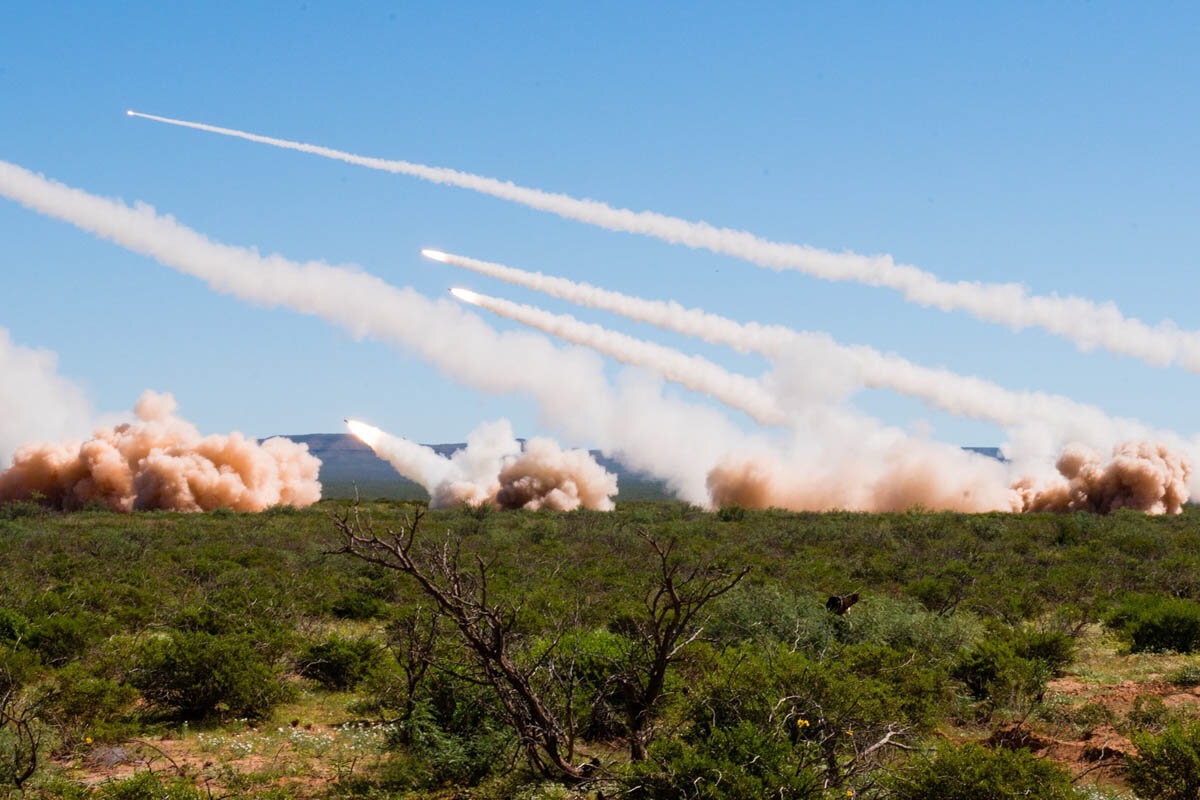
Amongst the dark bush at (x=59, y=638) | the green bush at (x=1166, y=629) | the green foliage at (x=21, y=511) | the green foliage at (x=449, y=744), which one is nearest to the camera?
the green foliage at (x=449, y=744)

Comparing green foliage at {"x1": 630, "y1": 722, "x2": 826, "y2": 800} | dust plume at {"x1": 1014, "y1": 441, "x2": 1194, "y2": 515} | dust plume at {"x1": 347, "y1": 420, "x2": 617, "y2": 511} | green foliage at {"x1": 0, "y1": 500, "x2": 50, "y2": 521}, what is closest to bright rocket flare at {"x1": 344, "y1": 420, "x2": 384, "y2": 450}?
dust plume at {"x1": 347, "y1": 420, "x2": 617, "y2": 511}

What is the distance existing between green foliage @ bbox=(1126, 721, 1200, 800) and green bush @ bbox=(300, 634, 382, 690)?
1015 cm

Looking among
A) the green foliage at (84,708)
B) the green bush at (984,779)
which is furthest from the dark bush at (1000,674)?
the green foliage at (84,708)

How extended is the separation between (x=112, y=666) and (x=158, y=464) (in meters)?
39.7

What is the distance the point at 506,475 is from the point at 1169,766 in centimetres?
4856

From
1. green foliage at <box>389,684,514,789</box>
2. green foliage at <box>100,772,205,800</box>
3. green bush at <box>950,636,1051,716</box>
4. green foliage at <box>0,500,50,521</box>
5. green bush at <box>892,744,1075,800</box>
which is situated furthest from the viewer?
green foliage at <box>0,500,50,521</box>

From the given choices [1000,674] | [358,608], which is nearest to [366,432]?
[358,608]

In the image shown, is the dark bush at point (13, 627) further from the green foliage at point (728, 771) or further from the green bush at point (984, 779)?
the green bush at point (984, 779)

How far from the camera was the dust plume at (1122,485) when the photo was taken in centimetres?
4753

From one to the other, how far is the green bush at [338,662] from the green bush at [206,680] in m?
1.44

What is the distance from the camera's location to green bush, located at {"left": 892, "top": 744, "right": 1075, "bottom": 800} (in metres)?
7.50

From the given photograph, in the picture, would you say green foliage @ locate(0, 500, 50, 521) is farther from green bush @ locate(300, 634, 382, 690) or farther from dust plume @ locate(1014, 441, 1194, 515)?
dust plume @ locate(1014, 441, 1194, 515)

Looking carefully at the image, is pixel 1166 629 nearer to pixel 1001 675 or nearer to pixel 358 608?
pixel 1001 675

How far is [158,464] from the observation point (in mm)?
49000
